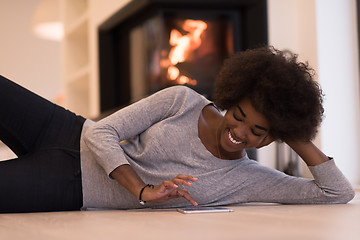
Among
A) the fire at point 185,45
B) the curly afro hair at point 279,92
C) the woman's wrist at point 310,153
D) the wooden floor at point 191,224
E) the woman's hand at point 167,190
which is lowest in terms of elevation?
the wooden floor at point 191,224

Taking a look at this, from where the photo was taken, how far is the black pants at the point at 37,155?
A: 5.28ft

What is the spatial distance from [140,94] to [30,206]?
9.36 ft

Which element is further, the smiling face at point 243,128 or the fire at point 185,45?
the fire at point 185,45

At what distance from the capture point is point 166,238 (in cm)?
114

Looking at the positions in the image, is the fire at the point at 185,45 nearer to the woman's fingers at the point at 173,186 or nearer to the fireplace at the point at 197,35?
the fireplace at the point at 197,35

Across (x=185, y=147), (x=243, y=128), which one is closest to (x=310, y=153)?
(x=243, y=128)

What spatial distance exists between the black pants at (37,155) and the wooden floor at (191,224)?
2.4 inches

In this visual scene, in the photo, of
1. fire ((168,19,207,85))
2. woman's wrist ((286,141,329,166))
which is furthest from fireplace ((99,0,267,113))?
woman's wrist ((286,141,329,166))

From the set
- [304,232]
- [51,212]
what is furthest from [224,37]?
[304,232]

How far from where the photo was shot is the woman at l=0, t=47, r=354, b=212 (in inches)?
60.4

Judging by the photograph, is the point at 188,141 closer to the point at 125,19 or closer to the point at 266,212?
the point at 266,212

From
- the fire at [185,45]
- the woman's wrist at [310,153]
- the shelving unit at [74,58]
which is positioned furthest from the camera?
the shelving unit at [74,58]

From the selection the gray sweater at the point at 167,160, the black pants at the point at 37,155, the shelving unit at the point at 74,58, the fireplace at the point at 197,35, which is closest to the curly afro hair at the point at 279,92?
the gray sweater at the point at 167,160

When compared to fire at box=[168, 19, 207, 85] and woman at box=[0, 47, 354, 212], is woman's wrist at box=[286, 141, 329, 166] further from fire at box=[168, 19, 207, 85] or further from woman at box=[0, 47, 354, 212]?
fire at box=[168, 19, 207, 85]
